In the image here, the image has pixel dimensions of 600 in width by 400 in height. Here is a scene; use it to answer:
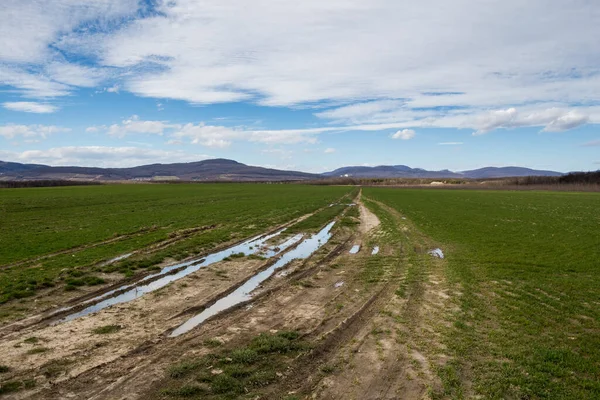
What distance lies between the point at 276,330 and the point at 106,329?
4.72m

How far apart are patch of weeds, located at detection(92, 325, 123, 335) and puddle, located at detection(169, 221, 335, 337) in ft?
5.28

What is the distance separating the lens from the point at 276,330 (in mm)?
10492

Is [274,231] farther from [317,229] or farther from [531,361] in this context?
[531,361]

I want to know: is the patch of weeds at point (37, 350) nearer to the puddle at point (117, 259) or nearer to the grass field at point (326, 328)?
the grass field at point (326, 328)

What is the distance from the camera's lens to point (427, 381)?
307 inches

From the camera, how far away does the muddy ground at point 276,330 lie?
764 cm

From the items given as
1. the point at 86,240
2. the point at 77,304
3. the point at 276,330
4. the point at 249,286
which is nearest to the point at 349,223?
the point at 249,286

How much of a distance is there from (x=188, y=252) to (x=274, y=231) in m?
10.2

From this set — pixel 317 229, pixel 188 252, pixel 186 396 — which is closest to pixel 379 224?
pixel 317 229

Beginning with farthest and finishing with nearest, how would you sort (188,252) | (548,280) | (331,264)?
(188,252), (331,264), (548,280)

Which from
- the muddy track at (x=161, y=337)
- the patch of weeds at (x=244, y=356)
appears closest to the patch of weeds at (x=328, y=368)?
the muddy track at (x=161, y=337)

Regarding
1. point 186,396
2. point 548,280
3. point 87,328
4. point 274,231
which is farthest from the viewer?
point 274,231

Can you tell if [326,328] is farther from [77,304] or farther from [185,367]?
[77,304]

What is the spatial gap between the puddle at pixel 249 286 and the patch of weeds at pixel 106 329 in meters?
1.61
